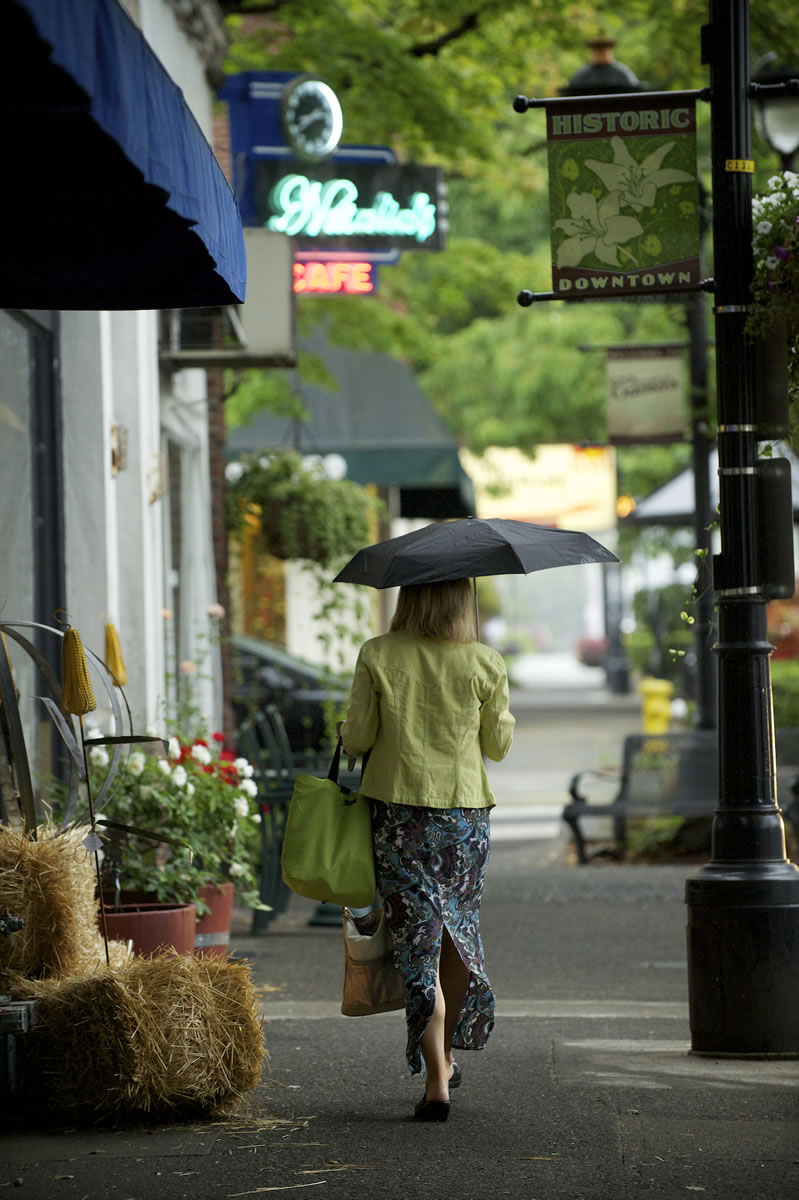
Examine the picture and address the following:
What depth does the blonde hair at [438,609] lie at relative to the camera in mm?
5598

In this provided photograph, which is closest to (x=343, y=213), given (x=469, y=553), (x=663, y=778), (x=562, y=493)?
(x=663, y=778)

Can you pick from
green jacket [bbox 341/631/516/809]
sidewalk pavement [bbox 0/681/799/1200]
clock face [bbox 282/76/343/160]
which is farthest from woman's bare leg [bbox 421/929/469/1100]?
clock face [bbox 282/76/343/160]

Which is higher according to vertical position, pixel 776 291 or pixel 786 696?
pixel 776 291

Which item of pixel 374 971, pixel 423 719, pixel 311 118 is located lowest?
pixel 374 971

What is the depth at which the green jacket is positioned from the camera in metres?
5.46

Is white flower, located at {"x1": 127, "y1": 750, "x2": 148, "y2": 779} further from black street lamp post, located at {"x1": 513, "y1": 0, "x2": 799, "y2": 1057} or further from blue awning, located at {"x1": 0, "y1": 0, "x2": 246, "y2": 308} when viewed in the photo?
black street lamp post, located at {"x1": 513, "y1": 0, "x2": 799, "y2": 1057}

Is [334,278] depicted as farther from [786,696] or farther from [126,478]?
[786,696]

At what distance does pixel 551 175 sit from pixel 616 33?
499 inches

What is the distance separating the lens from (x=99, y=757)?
7566 mm

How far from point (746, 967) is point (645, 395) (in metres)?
7.58

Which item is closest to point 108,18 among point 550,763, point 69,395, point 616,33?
point 69,395

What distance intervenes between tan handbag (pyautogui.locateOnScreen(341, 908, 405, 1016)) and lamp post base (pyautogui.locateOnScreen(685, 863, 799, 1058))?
132 cm

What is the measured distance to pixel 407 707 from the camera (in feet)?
18.1

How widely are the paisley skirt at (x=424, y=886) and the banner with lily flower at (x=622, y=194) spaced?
88.3 inches
